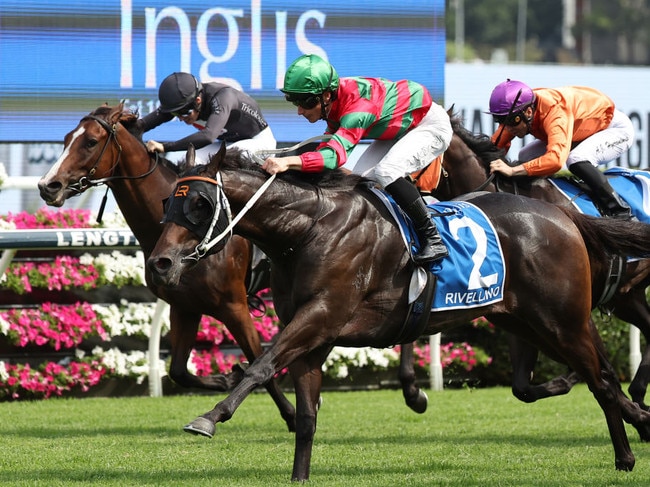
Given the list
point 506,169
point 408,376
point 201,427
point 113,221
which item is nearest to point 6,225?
point 113,221

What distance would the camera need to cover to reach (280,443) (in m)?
6.56

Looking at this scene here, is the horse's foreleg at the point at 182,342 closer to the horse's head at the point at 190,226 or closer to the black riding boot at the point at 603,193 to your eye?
the horse's head at the point at 190,226

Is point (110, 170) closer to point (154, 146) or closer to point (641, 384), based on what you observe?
point (154, 146)

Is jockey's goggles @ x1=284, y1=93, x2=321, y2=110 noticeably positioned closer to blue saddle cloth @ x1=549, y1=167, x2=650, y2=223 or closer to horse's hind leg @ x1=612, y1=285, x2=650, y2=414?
blue saddle cloth @ x1=549, y1=167, x2=650, y2=223

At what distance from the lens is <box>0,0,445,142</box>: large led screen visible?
358 inches


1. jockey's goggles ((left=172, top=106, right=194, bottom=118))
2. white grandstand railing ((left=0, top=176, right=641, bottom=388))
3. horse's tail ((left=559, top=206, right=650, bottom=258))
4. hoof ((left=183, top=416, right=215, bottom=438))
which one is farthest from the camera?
white grandstand railing ((left=0, top=176, right=641, bottom=388))

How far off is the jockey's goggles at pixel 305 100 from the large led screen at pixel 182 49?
4.04 metres

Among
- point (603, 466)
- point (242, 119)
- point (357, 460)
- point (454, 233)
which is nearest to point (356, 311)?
point (454, 233)

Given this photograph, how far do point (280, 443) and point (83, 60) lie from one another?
12.9 feet

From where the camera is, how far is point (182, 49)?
9375 mm

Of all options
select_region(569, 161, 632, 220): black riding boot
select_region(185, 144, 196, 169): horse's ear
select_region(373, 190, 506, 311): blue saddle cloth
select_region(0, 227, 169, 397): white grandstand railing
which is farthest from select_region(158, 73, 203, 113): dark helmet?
select_region(569, 161, 632, 220): black riding boot

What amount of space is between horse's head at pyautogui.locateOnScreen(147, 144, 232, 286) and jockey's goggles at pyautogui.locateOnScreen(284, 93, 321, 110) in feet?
1.98

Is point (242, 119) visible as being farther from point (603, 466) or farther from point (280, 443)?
point (603, 466)

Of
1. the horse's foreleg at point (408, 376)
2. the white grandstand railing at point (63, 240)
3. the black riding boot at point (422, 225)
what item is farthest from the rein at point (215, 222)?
the white grandstand railing at point (63, 240)
